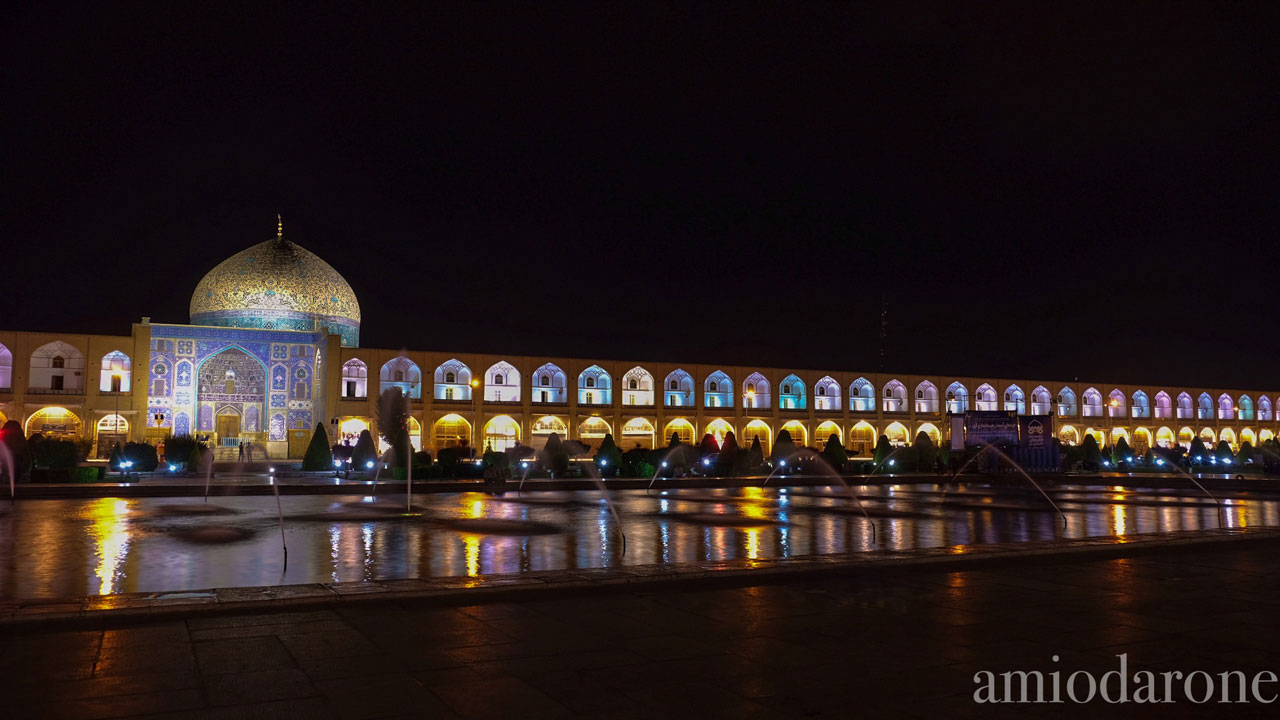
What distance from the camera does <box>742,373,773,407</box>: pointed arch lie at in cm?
4431

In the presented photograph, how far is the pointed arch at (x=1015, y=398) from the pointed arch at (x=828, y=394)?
9.44 meters

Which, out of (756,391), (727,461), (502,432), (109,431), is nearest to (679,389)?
(756,391)

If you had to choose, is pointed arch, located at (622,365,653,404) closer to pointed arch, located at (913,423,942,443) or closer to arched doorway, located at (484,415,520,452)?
arched doorway, located at (484,415,520,452)

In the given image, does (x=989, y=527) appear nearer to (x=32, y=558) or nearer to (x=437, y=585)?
Result: (x=437, y=585)

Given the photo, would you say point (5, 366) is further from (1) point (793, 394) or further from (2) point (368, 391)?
(1) point (793, 394)

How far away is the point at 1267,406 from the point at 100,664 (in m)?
63.2

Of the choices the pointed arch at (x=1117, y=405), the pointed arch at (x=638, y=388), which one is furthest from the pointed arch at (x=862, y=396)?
the pointed arch at (x=1117, y=405)

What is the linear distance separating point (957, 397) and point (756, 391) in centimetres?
1142

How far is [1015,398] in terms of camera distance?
162 ft

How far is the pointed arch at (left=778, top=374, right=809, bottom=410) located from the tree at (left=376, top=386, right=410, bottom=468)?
20.1 metres

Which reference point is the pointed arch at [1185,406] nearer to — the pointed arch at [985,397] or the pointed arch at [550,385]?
the pointed arch at [985,397]

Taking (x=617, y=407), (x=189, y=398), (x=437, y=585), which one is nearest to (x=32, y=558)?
(x=437, y=585)

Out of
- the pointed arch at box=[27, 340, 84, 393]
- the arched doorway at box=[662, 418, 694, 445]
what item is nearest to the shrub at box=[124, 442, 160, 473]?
the pointed arch at box=[27, 340, 84, 393]

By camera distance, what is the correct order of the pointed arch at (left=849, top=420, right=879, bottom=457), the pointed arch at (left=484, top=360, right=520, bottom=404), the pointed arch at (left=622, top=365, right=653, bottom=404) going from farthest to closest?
the pointed arch at (left=849, top=420, right=879, bottom=457) < the pointed arch at (left=622, top=365, right=653, bottom=404) < the pointed arch at (left=484, top=360, right=520, bottom=404)
